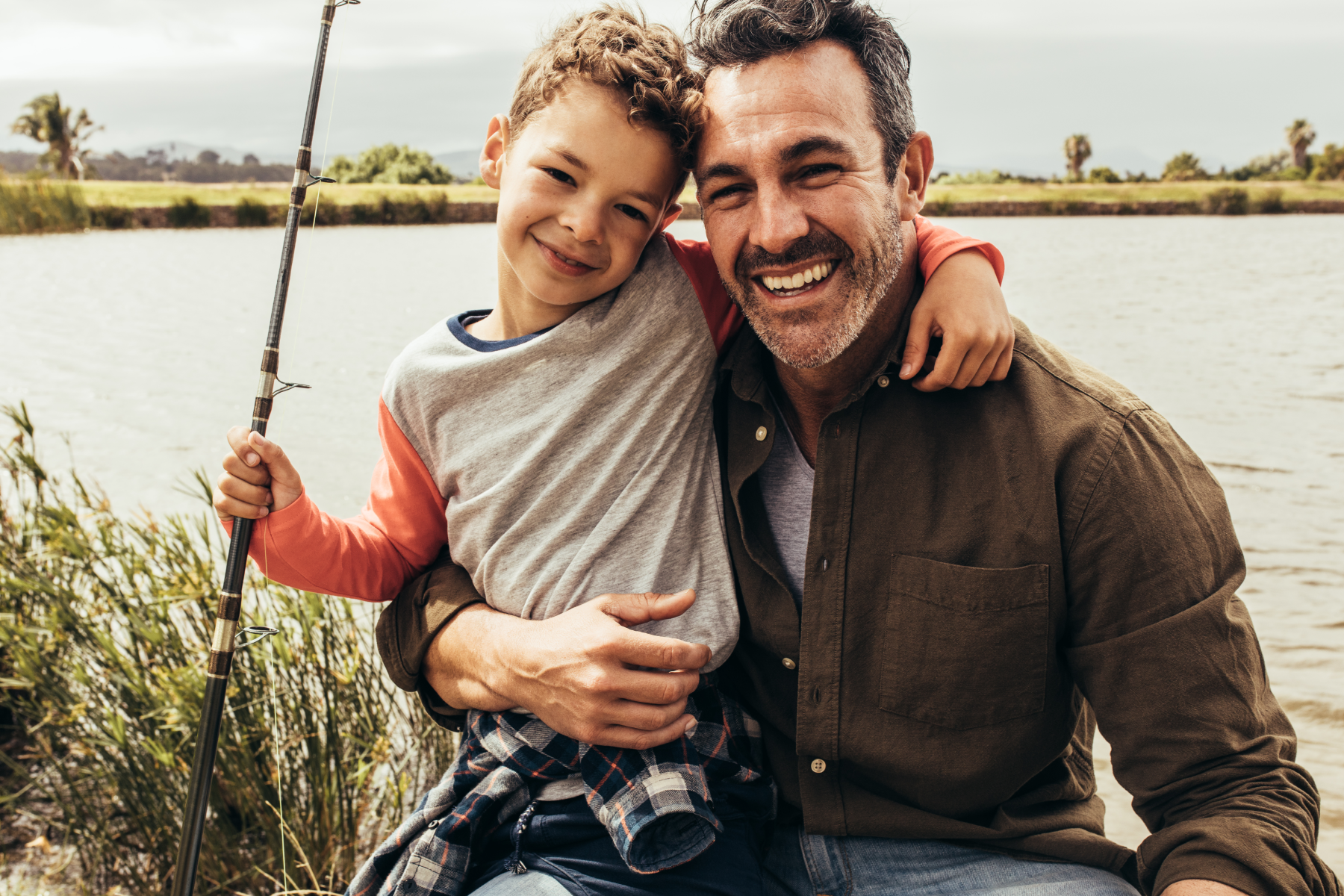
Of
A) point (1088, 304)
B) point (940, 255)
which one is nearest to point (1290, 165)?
point (1088, 304)

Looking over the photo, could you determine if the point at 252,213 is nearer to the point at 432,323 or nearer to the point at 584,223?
the point at 432,323

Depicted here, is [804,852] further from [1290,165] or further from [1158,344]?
[1290,165]

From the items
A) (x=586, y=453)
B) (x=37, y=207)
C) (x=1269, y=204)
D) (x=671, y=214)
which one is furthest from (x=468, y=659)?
(x=1269, y=204)

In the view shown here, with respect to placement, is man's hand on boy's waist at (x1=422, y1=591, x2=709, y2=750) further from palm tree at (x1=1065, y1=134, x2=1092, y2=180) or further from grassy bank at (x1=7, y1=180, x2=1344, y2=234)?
palm tree at (x1=1065, y1=134, x2=1092, y2=180)

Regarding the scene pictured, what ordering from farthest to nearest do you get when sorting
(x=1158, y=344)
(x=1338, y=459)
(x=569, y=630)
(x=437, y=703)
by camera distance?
(x=1158, y=344), (x=1338, y=459), (x=437, y=703), (x=569, y=630)

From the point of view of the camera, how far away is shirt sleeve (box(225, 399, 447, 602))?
171 centimetres

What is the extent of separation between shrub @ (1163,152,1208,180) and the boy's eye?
210 feet

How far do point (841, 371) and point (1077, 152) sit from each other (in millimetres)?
80485

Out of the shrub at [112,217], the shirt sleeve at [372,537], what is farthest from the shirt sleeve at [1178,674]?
the shrub at [112,217]

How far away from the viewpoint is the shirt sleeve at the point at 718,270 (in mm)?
1827

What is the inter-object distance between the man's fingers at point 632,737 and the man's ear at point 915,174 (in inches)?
43.4

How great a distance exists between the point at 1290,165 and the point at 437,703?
7509 cm

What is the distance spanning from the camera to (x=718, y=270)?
192 centimetres

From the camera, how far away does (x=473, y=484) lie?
5.93ft
